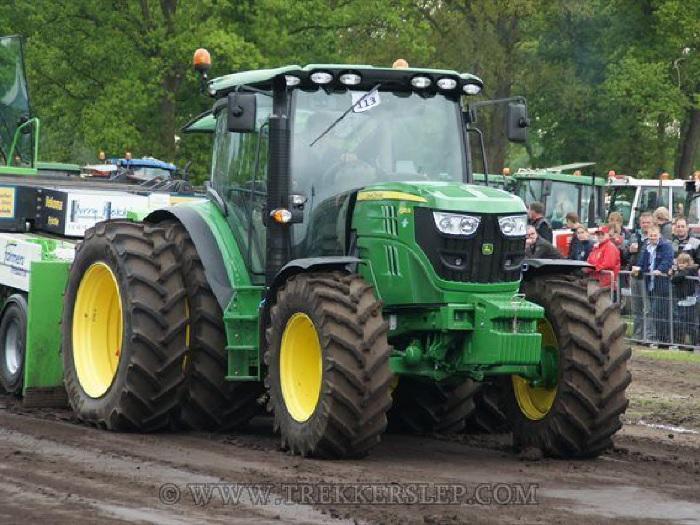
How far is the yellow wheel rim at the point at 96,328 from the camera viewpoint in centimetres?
1234

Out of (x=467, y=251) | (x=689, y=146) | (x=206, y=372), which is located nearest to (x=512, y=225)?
(x=467, y=251)

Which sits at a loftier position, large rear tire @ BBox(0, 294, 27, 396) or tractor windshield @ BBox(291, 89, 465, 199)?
tractor windshield @ BBox(291, 89, 465, 199)

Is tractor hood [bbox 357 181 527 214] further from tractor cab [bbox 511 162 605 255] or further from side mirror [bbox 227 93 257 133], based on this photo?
tractor cab [bbox 511 162 605 255]

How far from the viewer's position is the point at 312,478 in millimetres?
9180

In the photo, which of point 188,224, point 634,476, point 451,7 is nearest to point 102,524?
point 634,476

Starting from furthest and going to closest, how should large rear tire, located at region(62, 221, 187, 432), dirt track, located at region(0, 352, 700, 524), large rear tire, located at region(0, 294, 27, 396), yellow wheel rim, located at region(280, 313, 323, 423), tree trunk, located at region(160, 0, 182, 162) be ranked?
tree trunk, located at region(160, 0, 182, 162)
large rear tire, located at region(0, 294, 27, 396)
large rear tire, located at region(62, 221, 187, 432)
yellow wheel rim, located at region(280, 313, 323, 423)
dirt track, located at region(0, 352, 700, 524)

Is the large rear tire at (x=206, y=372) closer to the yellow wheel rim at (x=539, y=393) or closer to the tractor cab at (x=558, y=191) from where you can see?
the yellow wheel rim at (x=539, y=393)

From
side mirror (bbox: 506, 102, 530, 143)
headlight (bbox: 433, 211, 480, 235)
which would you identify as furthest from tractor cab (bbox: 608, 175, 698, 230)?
headlight (bbox: 433, 211, 480, 235)

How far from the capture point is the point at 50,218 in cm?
1511

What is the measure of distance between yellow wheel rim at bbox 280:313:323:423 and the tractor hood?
3.38ft

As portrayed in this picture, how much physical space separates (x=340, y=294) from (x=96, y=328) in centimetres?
331

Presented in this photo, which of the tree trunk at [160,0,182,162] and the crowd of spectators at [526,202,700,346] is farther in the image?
the tree trunk at [160,0,182,162]

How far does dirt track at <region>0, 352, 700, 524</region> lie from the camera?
26.4 feet

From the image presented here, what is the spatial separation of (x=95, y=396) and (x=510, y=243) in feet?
12.0
